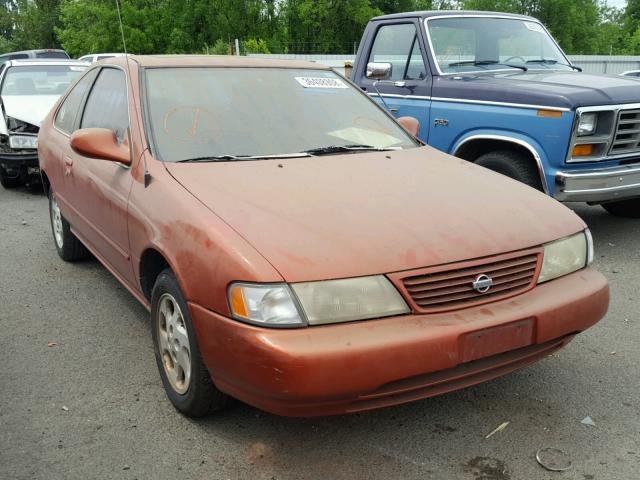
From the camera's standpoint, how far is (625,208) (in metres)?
6.68

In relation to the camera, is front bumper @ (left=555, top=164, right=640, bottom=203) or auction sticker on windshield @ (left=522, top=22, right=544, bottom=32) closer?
front bumper @ (left=555, top=164, right=640, bottom=203)

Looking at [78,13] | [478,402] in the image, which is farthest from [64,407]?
[78,13]

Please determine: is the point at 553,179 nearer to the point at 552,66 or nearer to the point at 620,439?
the point at 552,66

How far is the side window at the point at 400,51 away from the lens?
6.38 meters

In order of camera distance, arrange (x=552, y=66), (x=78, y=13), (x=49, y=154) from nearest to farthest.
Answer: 1. (x=49, y=154)
2. (x=552, y=66)
3. (x=78, y=13)

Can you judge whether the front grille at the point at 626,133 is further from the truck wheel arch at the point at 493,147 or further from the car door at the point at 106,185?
the car door at the point at 106,185

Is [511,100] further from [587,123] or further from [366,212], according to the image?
[366,212]

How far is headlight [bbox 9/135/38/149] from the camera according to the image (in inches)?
323

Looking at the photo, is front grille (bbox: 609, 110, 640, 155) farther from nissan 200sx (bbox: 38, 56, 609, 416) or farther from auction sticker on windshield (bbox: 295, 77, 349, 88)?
auction sticker on windshield (bbox: 295, 77, 349, 88)

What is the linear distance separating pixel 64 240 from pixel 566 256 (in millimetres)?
3964

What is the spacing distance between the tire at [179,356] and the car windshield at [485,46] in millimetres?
4133

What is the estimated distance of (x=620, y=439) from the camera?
2867mm

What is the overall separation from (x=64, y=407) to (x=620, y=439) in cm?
260

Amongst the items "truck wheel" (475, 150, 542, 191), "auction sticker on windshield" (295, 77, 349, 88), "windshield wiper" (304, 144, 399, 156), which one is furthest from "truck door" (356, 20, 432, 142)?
"windshield wiper" (304, 144, 399, 156)
